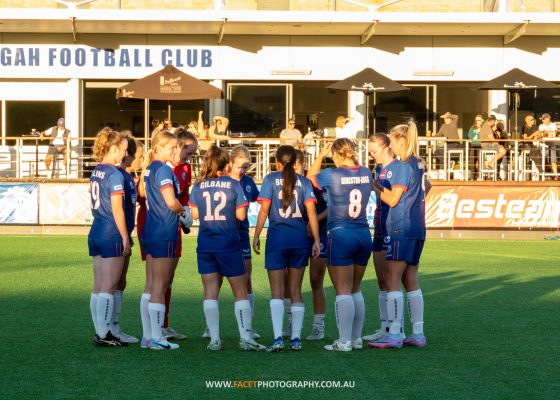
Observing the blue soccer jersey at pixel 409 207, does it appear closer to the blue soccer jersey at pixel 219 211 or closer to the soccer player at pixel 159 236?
the blue soccer jersey at pixel 219 211

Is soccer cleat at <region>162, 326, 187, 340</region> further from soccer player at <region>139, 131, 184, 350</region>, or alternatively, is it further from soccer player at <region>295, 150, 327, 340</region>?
soccer player at <region>295, 150, 327, 340</region>

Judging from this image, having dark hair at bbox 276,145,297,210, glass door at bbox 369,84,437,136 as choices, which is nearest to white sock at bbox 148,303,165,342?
dark hair at bbox 276,145,297,210

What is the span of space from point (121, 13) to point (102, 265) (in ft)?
67.5

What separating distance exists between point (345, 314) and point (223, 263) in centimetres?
117

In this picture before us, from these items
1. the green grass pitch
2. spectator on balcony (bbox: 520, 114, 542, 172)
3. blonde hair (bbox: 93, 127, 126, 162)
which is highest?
spectator on balcony (bbox: 520, 114, 542, 172)

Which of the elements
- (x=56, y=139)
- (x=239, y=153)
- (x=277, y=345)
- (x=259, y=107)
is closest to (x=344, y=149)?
(x=239, y=153)

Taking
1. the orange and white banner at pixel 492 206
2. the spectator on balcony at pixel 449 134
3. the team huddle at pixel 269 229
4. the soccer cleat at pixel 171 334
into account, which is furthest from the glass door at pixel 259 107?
the team huddle at pixel 269 229

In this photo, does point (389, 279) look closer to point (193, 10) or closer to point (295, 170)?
point (295, 170)

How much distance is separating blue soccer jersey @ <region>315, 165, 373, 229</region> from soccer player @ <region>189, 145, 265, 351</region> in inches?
30.5

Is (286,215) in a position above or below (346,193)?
below

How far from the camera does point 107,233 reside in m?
9.80

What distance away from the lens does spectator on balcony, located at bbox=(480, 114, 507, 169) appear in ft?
90.1

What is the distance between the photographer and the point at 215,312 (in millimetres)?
9555

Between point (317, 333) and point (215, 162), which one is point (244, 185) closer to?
point (215, 162)
